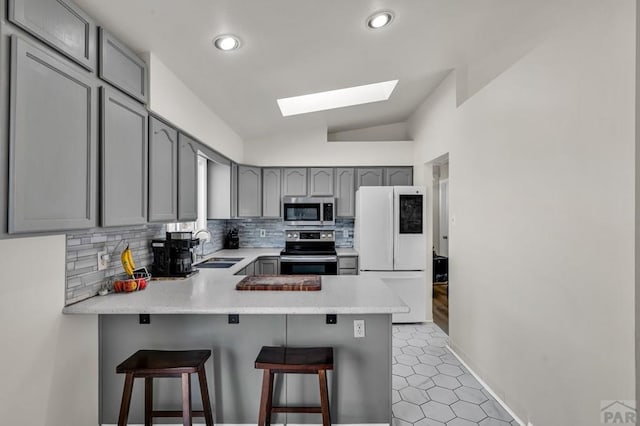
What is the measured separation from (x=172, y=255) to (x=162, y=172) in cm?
71

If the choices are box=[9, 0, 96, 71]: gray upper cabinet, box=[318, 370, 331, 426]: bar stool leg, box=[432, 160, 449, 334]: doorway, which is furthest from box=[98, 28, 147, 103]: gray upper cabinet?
box=[432, 160, 449, 334]: doorway

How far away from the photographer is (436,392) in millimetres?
2447

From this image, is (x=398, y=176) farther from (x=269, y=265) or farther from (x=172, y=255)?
(x=172, y=255)

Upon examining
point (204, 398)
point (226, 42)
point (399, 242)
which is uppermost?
point (226, 42)

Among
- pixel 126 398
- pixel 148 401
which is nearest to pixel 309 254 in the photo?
pixel 148 401

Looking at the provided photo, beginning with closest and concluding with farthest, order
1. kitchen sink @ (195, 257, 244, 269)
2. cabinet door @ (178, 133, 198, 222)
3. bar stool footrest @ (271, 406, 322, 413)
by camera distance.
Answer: bar stool footrest @ (271, 406, 322, 413) < cabinet door @ (178, 133, 198, 222) < kitchen sink @ (195, 257, 244, 269)

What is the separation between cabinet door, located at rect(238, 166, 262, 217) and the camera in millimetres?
4328

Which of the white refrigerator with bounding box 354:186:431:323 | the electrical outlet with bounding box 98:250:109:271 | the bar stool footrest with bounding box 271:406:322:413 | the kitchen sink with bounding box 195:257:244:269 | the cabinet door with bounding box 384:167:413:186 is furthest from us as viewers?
the cabinet door with bounding box 384:167:413:186

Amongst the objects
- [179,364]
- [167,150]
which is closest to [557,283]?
[179,364]

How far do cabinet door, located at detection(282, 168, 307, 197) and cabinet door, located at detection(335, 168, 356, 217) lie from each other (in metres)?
0.46

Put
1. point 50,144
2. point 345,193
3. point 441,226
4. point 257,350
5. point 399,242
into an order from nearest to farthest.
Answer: point 50,144 < point 257,350 < point 399,242 < point 345,193 < point 441,226

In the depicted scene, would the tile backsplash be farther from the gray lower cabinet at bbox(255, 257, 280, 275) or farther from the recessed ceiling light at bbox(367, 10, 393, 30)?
the recessed ceiling light at bbox(367, 10, 393, 30)

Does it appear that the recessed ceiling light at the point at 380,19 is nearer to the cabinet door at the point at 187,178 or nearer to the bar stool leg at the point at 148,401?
the cabinet door at the point at 187,178

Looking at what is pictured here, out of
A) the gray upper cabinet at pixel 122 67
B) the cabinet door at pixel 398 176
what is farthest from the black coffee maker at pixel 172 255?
the cabinet door at pixel 398 176
